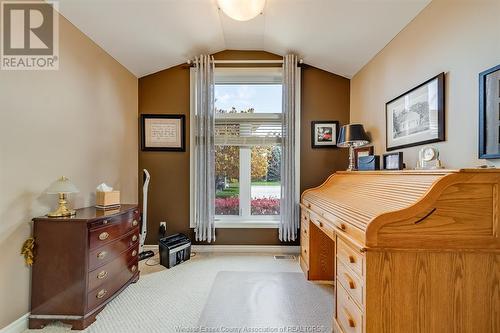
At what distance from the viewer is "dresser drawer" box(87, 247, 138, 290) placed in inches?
71.8

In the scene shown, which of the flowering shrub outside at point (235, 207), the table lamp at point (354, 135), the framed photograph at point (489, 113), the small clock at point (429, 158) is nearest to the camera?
the framed photograph at point (489, 113)

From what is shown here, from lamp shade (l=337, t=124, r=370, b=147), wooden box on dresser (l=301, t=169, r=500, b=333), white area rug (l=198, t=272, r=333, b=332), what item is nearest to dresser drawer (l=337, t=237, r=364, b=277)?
wooden box on dresser (l=301, t=169, r=500, b=333)

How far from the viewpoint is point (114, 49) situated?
8.77 ft

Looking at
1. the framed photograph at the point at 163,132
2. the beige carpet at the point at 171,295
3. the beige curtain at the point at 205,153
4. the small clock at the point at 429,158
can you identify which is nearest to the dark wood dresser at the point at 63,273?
the beige carpet at the point at 171,295

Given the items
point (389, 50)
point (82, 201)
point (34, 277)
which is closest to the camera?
point (34, 277)

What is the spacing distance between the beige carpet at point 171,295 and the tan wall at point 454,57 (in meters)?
2.00

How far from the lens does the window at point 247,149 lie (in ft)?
11.0

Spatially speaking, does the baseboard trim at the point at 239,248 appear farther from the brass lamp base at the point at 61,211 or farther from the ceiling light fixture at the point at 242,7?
the ceiling light fixture at the point at 242,7

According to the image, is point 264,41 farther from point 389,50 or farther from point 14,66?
point 14,66

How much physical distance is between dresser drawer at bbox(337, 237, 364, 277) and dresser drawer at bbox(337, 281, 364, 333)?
7.8 inches

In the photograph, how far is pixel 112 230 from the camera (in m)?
2.05

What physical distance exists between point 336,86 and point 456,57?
5.87 ft

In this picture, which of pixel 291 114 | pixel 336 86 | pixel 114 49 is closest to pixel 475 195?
pixel 291 114

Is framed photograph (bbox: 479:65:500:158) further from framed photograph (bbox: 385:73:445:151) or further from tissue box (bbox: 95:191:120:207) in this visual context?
tissue box (bbox: 95:191:120:207)
